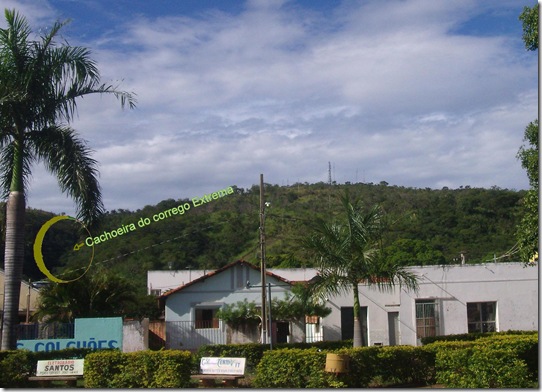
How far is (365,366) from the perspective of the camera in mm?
16562

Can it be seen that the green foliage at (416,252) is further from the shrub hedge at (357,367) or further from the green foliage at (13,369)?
the green foliage at (13,369)

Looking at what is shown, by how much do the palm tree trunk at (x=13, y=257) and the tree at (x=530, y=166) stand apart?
1235 cm

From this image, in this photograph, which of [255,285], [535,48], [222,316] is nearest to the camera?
[535,48]

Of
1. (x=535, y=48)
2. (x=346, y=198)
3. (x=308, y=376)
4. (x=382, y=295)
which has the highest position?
(x=535, y=48)

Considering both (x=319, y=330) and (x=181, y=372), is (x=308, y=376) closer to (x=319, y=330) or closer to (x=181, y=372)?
(x=181, y=372)

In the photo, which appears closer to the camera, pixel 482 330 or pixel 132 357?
pixel 132 357

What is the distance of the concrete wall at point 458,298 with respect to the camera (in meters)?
30.8

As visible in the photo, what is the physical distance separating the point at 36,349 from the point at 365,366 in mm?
10717

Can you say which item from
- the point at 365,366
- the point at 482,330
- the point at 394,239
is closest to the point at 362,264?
the point at 365,366

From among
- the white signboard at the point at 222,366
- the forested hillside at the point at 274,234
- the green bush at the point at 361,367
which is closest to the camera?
the green bush at the point at 361,367

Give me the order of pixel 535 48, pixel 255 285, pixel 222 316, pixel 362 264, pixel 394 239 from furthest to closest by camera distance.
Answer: pixel 394 239, pixel 255 285, pixel 222 316, pixel 362 264, pixel 535 48

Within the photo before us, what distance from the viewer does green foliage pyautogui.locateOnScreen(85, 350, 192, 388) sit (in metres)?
16.9

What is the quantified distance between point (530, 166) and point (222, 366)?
870 centimetres

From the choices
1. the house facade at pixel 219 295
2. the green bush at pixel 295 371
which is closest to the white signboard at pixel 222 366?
the green bush at pixel 295 371
